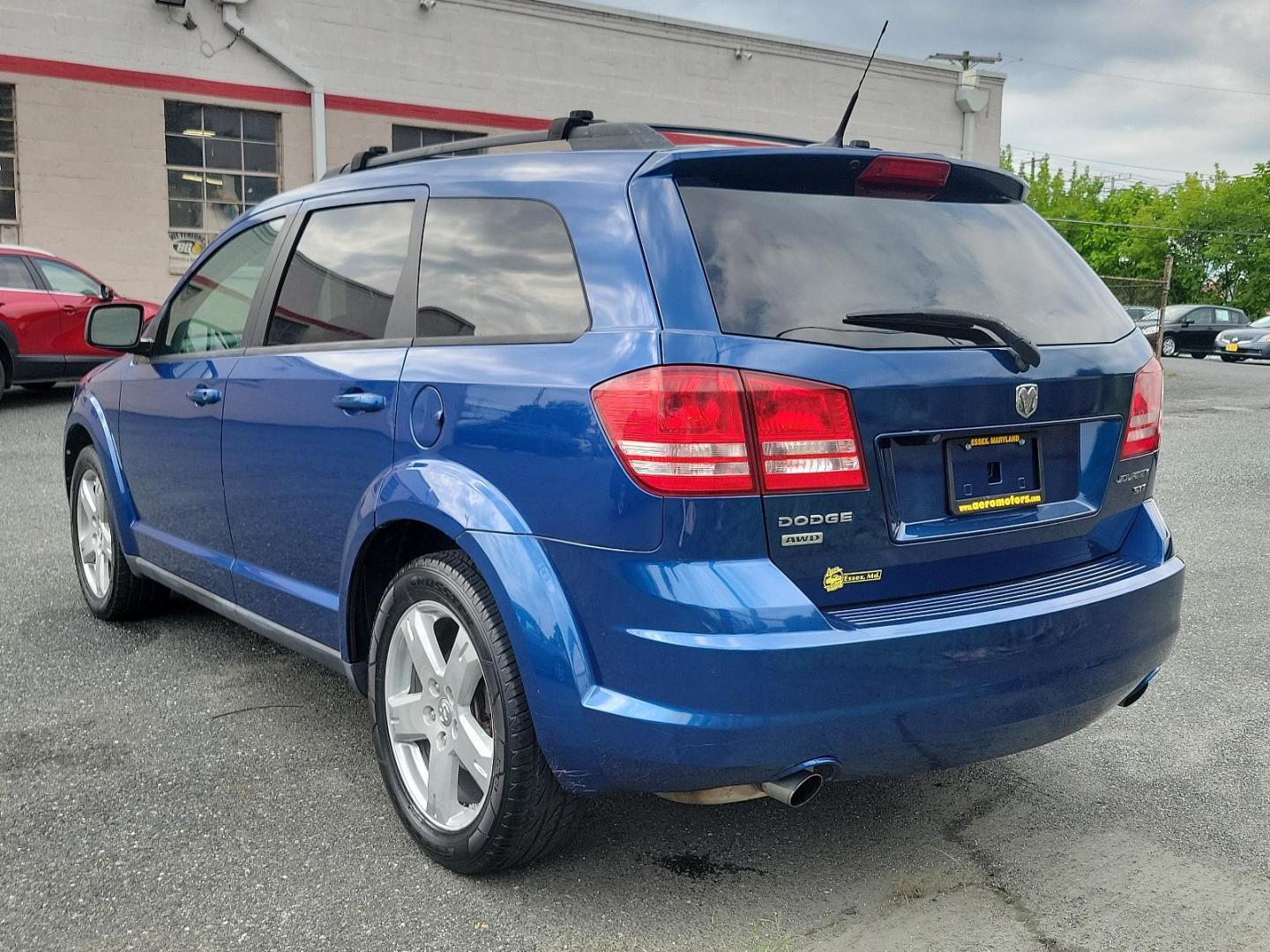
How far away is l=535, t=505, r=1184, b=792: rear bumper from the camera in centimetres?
248

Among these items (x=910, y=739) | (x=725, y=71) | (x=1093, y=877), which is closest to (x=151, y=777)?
(x=910, y=739)

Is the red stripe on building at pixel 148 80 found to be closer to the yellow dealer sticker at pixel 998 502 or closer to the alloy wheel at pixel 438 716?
the alloy wheel at pixel 438 716

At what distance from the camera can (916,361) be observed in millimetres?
2664

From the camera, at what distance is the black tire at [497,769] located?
2764 millimetres

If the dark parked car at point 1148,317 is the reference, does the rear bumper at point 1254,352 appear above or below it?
below

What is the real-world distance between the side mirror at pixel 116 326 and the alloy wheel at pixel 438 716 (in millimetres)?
2198

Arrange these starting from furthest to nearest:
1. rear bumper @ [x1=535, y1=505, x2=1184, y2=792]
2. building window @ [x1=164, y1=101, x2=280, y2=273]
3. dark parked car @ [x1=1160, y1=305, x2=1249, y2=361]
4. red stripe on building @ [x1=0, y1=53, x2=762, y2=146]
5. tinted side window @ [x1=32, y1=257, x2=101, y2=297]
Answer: dark parked car @ [x1=1160, y1=305, x2=1249, y2=361] → building window @ [x1=164, y1=101, x2=280, y2=273] → red stripe on building @ [x1=0, y1=53, x2=762, y2=146] → tinted side window @ [x1=32, y1=257, x2=101, y2=297] → rear bumper @ [x1=535, y1=505, x2=1184, y2=792]

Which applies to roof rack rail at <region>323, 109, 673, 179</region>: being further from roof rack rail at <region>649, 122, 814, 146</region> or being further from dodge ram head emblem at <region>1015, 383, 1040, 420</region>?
dodge ram head emblem at <region>1015, 383, 1040, 420</region>

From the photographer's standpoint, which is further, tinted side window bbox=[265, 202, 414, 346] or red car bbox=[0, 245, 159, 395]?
red car bbox=[0, 245, 159, 395]

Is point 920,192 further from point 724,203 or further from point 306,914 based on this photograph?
point 306,914

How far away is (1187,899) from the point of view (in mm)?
2936

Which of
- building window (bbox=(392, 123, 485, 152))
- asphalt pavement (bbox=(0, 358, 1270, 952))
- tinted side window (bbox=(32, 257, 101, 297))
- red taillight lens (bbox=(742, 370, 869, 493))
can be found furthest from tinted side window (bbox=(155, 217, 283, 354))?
building window (bbox=(392, 123, 485, 152))

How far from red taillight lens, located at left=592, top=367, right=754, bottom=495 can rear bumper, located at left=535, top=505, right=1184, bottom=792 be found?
0.85ft

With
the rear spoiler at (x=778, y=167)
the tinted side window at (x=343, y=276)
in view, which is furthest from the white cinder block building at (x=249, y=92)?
the rear spoiler at (x=778, y=167)
